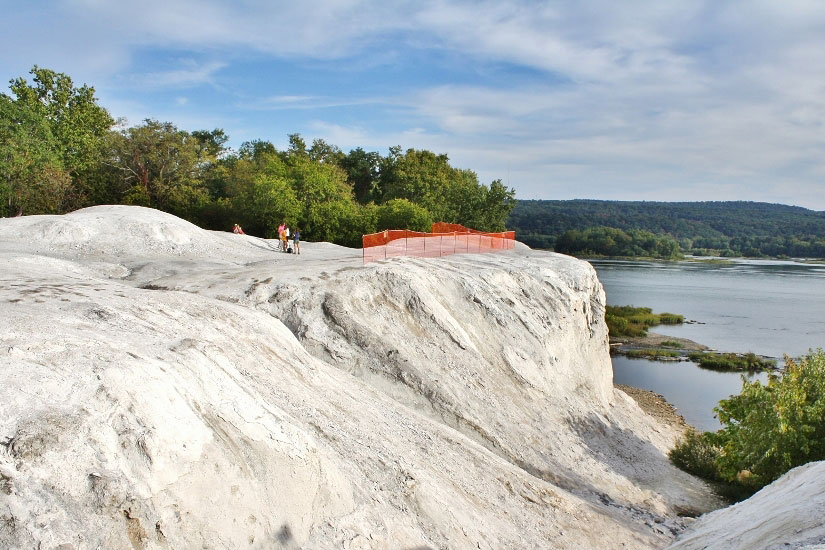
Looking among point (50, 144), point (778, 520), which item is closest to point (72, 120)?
point (50, 144)

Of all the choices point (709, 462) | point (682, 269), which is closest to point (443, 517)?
point (709, 462)

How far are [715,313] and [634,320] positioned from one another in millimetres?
14201

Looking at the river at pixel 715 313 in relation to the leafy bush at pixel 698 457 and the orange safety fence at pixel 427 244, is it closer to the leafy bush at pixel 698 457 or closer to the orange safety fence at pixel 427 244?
the leafy bush at pixel 698 457

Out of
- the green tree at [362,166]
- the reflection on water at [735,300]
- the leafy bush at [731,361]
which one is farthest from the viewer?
the green tree at [362,166]

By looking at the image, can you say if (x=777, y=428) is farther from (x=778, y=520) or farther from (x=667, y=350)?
(x=667, y=350)

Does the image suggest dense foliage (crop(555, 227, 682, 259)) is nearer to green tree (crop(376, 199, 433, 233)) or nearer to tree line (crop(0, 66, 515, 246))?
tree line (crop(0, 66, 515, 246))

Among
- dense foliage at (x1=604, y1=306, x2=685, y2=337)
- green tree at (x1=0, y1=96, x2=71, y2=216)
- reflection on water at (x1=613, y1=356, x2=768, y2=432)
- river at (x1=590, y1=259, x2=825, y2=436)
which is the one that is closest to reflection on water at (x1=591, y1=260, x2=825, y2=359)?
river at (x1=590, y1=259, x2=825, y2=436)

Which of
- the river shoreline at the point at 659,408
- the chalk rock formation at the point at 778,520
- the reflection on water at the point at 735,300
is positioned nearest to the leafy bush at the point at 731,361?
the reflection on water at the point at 735,300

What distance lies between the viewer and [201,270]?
22812 millimetres

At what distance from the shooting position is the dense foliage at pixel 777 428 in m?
21.3

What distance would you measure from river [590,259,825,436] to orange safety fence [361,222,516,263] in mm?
15007

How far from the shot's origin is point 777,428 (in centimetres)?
2125

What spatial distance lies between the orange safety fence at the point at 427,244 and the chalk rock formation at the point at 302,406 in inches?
90.8

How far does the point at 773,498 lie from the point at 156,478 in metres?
11.5
